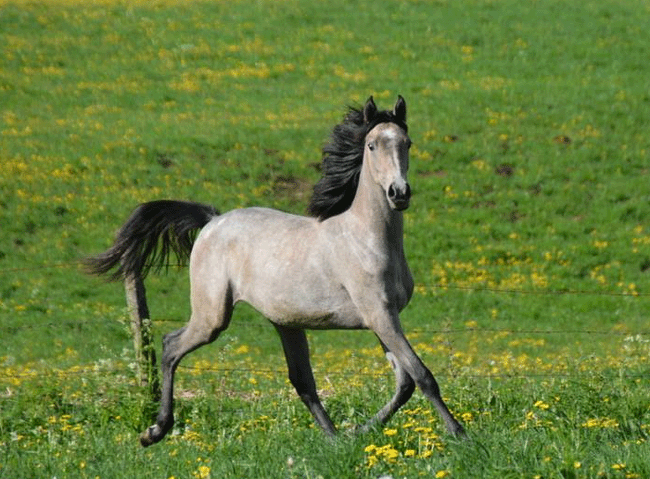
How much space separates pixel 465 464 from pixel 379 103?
70.9 feet

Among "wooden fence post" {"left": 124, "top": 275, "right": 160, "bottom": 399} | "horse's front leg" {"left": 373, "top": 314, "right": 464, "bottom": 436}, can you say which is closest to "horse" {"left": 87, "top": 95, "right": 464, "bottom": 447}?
"horse's front leg" {"left": 373, "top": 314, "right": 464, "bottom": 436}

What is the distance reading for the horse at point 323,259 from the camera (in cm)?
730

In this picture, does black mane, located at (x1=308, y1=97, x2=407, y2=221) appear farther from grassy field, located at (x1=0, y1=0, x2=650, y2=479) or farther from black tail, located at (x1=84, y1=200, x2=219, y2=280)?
grassy field, located at (x1=0, y1=0, x2=650, y2=479)

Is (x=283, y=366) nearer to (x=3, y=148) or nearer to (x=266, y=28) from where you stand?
(x=3, y=148)

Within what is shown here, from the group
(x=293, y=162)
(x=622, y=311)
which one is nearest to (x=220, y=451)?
(x=622, y=311)

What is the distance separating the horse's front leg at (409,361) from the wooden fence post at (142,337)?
2.74m

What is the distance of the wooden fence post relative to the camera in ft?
32.1

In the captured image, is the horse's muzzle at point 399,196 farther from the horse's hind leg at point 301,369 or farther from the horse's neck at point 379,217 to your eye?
the horse's hind leg at point 301,369

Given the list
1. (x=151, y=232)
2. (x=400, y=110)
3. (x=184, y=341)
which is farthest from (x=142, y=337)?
(x=400, y=110)

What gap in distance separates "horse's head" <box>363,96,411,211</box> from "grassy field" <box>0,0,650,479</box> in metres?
1.38

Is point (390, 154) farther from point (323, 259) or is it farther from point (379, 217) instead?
point (323, 259)

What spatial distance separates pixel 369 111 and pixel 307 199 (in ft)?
51.2

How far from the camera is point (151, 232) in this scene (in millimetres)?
9023

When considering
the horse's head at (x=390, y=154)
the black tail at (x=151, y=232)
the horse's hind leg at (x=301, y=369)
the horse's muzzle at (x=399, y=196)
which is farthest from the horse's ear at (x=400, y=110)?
the black tail at (x=151, y=232)
